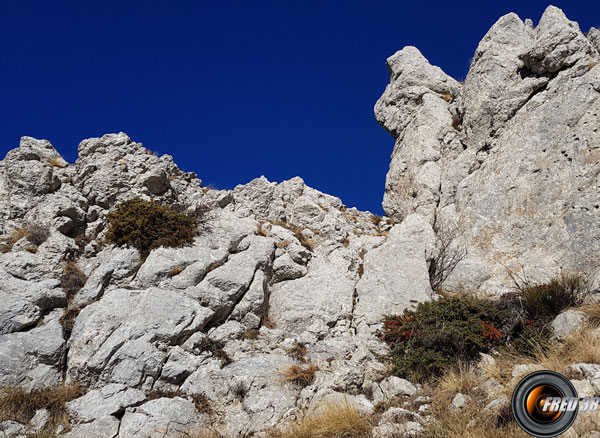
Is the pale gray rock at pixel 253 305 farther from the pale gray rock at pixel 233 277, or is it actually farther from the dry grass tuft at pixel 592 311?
the dry grass tuft at pixel 592 311

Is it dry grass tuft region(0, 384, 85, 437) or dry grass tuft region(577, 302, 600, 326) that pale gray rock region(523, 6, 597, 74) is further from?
dry grass tuft region(0, 384, 85, 437)

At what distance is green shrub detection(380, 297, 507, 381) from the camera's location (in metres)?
10.3

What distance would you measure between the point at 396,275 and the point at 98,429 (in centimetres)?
969

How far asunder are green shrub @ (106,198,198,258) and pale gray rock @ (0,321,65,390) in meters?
3.77

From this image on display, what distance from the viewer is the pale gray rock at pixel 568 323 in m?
10.3

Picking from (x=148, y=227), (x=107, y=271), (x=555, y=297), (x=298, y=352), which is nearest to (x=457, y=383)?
(x=298, y=352)

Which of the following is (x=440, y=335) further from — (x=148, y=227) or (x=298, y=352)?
(x=148, y=227)

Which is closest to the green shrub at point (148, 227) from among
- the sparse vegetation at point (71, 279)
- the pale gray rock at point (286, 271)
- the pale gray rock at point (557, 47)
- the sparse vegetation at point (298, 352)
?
the sparse vegetation at point (71, 279)

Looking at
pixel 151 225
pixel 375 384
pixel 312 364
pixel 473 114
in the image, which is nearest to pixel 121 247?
pixel 151 225

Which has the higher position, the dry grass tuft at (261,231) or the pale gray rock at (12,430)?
the dry grass tuft at (261,231)

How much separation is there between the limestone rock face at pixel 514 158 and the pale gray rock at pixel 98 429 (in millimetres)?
11329

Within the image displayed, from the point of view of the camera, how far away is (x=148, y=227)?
14578 millimetres

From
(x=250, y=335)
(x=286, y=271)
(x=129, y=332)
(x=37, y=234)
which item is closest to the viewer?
(x=129, y=332)

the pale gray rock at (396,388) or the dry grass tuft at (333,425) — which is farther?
the pale gray rock at (396,388)
